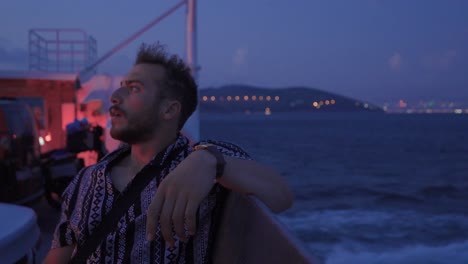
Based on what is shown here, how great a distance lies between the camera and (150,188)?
2.16 metres

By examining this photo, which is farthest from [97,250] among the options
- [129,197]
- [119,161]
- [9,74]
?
[9,74]

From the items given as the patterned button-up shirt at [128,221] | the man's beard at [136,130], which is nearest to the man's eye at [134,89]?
the man's beard at [136,130]

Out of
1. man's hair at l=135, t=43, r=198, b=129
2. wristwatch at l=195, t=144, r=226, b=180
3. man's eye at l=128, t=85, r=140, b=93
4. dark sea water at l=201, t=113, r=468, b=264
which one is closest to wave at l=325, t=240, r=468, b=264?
dark sea water at l=201, t=113, r=468, b=264

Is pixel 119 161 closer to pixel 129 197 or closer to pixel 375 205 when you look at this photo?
pixel 129 197

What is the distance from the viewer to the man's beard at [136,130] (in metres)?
2.27

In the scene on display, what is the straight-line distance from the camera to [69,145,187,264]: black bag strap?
6.95ft

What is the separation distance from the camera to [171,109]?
2.38 meters

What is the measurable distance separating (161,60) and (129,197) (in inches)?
24.6

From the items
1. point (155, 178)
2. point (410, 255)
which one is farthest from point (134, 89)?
point (410, 255)

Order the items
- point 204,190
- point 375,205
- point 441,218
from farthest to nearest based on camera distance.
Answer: point 375,205
point 441,218
point 204,190

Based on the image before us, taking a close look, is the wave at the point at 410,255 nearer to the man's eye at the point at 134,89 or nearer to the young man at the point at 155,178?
the young man at the point at 155,178

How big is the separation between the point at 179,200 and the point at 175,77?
2.76ft

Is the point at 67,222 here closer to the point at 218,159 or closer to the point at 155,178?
the point at 155,178

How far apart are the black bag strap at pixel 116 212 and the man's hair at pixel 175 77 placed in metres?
0.32
